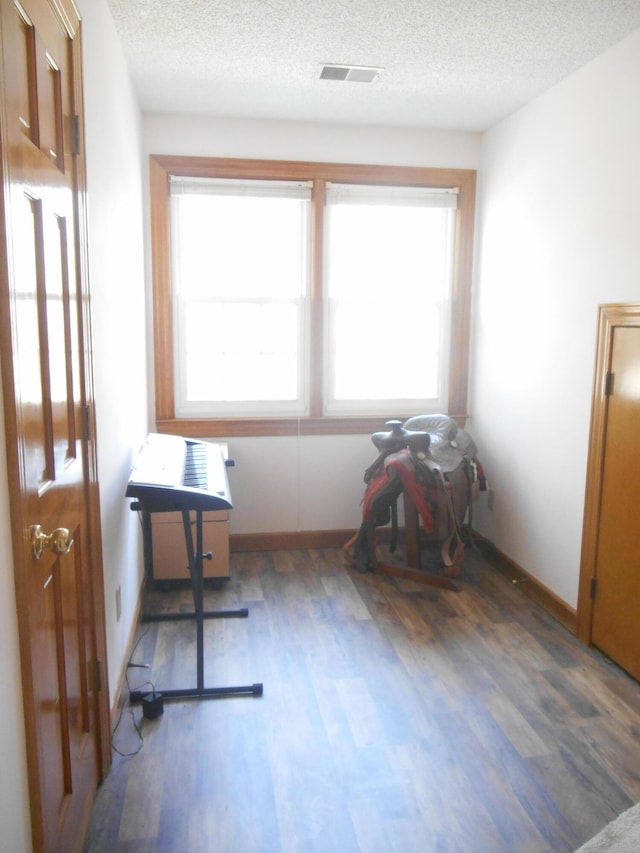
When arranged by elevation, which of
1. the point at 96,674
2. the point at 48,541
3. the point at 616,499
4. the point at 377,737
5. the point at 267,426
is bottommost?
the point at 377,737

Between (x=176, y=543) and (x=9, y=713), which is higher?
(x=9, y=713)

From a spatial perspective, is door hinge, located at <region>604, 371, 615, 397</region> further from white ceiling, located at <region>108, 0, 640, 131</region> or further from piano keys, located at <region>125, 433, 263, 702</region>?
piano keys, located at <region>125, 433, 263, 702</region>

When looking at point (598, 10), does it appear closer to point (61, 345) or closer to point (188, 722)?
point (61, 345)

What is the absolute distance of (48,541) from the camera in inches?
57.5

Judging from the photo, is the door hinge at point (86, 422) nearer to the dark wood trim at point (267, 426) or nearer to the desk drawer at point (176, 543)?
the desk drawer at point (176, 543)

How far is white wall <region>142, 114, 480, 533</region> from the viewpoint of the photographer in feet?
13.0

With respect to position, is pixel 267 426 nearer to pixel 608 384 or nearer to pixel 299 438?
pixel 299 438

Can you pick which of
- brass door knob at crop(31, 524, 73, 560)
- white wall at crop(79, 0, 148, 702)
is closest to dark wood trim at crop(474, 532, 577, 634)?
white wall at crop(79, 0, 148, 702)

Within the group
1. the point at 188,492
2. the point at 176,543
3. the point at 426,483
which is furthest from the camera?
the point at 426,483

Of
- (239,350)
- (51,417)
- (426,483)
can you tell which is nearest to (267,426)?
(239,350)

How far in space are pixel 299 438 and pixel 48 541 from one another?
9.54ft

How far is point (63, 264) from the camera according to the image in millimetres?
1764

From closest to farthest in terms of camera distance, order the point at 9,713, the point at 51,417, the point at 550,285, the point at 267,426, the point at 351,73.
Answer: the point at 9,713 → the point at 51,417 → the point at 351,73 → the point at 550,285 → the point at 267,426

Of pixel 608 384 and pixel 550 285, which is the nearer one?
pixel 608 384
